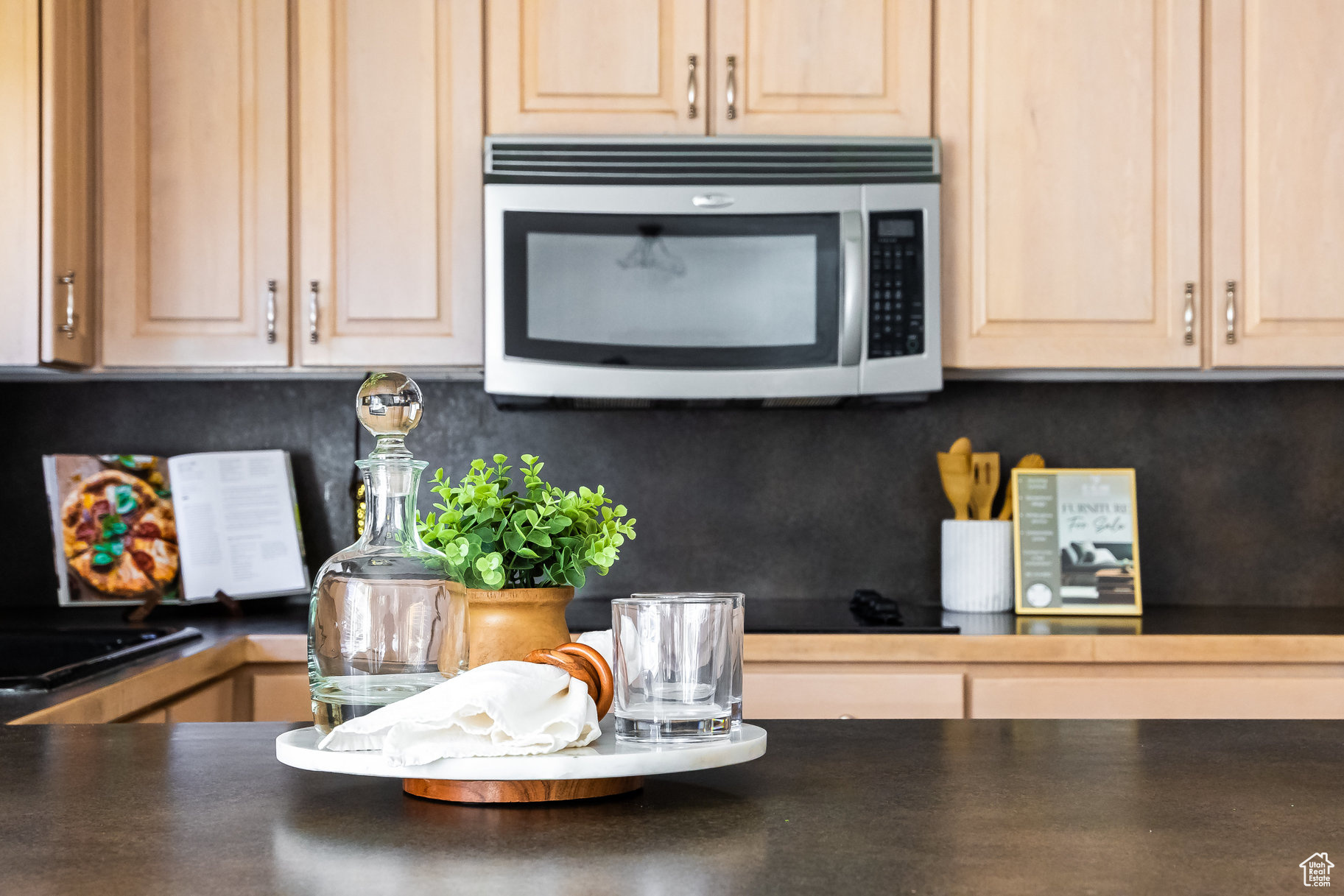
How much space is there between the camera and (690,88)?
7.47 feet

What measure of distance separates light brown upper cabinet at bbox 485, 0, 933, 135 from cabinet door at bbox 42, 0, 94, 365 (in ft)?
2.47

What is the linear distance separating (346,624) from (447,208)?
168 cm

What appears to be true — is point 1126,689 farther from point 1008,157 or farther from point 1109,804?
point 1109,804

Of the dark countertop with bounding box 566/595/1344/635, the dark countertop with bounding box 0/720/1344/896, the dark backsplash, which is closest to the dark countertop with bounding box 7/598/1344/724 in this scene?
the dark countertop with bounding box 566/595/1344/635

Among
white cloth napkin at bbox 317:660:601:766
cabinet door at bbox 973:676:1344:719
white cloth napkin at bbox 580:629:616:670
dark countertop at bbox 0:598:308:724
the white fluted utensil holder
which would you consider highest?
white cloth napkin at bbox 580:629:616:670

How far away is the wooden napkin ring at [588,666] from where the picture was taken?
2.36 feet

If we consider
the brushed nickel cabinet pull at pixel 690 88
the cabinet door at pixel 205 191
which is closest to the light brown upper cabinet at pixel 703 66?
the brushed nickel cabinet pull at pixel 690 88

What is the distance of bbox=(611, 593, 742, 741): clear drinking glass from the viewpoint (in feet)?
2.22

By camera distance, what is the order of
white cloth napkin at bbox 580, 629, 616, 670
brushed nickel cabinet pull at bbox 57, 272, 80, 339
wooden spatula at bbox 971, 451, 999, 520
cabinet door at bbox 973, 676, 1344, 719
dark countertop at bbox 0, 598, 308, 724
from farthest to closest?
1. wooden spatula at bbox 971, 451, 999, 520
2. brushed nickel cabinet pull at bbox 57, 272, 80, 339
3. cabinet door at bbox 973, 676, 1344, 719
4. dark countertop at bbox 0, 598, 308, 724
5. white cloth napkin at bbox 580, 629, 616, 670

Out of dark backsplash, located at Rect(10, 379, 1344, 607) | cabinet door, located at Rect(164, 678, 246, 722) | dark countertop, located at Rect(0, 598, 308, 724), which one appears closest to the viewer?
dark countertop, located at Rect(0, 598, 308, 724)

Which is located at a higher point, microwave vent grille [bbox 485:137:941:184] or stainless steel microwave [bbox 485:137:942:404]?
microwave vent grille [bbox 485:137:941:184]

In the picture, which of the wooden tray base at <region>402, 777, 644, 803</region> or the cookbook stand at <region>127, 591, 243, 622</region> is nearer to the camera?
the wooden tray base at <region>402, 777, 644, 803</region>

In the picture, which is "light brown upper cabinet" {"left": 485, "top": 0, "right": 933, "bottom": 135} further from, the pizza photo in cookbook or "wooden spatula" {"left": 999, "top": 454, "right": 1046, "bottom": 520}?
the pizza photo in cookbook

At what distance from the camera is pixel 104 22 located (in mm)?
2256
